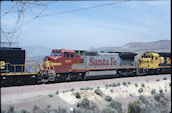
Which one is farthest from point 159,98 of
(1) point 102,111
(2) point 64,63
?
(2) point 64,63

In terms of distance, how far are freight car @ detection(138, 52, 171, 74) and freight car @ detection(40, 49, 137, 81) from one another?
6.10 ft

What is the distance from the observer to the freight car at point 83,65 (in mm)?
21094

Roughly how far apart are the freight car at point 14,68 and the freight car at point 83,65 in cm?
151

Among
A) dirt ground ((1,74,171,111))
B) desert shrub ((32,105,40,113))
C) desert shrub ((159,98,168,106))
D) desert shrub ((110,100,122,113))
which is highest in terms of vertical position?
dirt ground ((1,74,171,111))

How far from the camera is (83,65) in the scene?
23.5 metres

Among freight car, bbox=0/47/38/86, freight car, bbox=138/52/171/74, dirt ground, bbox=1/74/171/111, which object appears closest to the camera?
dirt ground, bbox=1/74/171/111

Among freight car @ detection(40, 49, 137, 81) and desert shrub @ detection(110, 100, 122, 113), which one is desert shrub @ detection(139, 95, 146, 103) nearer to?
desert shrub @ detection(110, 100, 122, 113)

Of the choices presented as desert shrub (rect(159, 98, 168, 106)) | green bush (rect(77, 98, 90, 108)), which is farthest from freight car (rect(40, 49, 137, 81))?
desert shrub (rect(159, 98, 168, 106))

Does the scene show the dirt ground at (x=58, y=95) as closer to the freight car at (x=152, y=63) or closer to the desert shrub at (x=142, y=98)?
the desert shrub at (x=142, y=98)

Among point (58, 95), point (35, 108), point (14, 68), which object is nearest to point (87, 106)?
point (58, 95)

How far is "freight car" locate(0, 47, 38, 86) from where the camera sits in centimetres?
1845

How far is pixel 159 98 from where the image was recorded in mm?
20781

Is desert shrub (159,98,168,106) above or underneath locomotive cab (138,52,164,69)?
underneath

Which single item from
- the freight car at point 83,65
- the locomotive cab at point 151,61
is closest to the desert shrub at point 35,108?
the freight car at point 83,65
